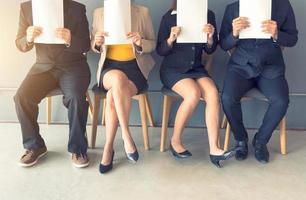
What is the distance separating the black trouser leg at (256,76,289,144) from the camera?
2465 mm

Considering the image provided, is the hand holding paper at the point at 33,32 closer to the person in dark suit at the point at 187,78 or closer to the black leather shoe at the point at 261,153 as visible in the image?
the person in dark suit at the point at 187,78

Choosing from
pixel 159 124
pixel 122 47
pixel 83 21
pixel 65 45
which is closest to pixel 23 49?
pixel 65 45

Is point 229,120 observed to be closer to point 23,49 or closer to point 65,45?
point 65,45

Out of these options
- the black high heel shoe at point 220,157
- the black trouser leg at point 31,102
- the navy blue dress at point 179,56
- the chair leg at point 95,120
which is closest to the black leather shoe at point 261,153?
the black high heel shoe at point 220,157

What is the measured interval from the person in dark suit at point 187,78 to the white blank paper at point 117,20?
311 millimetres

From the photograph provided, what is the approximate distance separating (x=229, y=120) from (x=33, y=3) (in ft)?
4.84

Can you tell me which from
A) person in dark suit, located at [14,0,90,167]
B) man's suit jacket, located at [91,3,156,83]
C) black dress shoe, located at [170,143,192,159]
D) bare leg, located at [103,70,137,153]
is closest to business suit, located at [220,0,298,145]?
black dress shoe, located at [170,143,192,159]

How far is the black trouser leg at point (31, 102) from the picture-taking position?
8.12ft

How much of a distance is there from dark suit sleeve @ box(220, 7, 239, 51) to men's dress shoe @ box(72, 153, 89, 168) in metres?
1.20

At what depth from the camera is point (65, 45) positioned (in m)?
2.62

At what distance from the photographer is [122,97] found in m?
2.44

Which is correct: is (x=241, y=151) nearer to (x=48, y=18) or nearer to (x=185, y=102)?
(x=185, y=102)

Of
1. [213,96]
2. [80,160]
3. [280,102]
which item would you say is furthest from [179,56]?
[80,160]

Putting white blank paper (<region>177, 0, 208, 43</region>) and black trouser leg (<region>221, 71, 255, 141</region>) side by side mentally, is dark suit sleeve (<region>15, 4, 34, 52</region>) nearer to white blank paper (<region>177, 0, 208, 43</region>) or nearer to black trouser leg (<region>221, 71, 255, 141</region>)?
white blank paper (<region>177, 0, 208, 43</region>)
